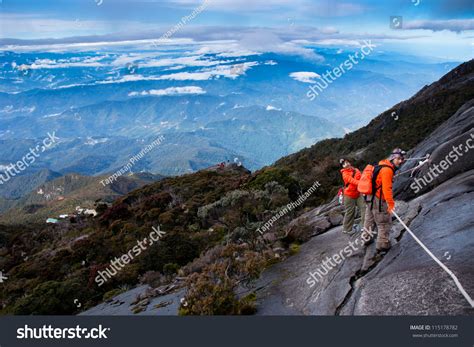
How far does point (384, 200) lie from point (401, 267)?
1651mm

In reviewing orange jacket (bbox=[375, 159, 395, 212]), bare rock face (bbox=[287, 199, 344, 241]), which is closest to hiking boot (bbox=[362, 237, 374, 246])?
orange jacket (bbox=[375, 159, 395, 212])

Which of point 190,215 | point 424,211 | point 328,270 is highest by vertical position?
point 424,211

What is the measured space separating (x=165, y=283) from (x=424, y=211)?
841 cm

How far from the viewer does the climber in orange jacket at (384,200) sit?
31.6ft

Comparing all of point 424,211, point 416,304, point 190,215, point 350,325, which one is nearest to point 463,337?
point 416,304

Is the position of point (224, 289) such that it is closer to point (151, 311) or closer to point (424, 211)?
point (151, 311)

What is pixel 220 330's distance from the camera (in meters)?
8.63

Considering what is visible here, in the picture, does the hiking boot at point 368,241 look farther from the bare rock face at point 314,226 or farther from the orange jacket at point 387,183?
the bare rock face at point 314,226

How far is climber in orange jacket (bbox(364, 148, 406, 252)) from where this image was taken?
964cm

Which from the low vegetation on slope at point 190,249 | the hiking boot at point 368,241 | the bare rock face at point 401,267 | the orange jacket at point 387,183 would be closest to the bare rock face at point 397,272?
the bare rock face at point 401,267

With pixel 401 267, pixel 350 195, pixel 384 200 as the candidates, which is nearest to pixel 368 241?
pixel 384 200

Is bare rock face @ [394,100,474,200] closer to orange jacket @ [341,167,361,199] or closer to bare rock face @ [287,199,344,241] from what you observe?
bare rock face @ [287,199,344,241]

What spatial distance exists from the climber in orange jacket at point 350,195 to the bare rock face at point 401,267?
40 cm

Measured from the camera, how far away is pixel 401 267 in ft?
29.7
